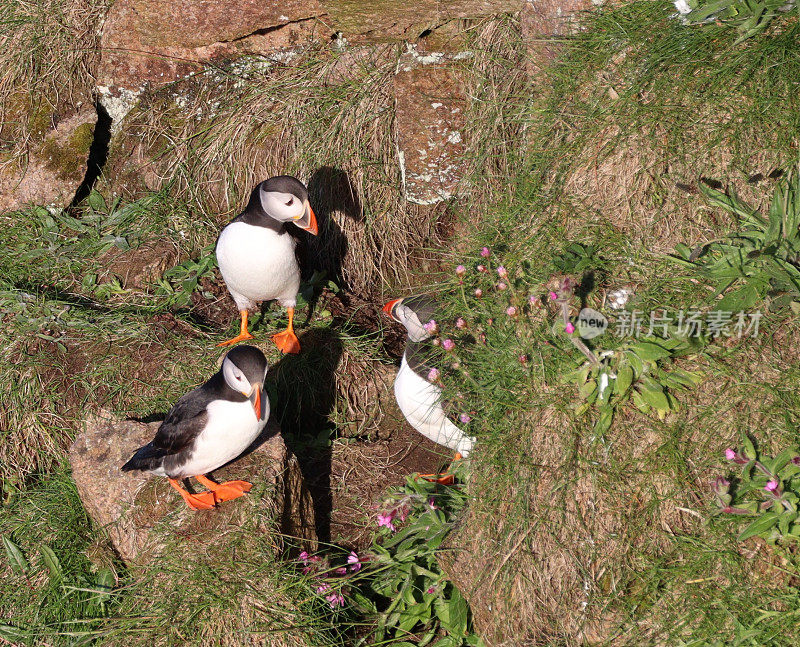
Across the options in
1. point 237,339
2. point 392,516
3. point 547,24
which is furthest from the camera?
point 237,339

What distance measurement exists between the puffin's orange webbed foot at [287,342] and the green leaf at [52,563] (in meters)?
1.52

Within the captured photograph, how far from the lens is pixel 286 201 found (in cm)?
411

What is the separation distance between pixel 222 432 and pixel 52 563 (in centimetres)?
119

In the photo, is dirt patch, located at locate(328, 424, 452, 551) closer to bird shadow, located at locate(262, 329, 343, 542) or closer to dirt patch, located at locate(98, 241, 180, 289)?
bird shadow, located at locate(262, 329, 343, 542)

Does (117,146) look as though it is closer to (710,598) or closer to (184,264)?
(184,264)

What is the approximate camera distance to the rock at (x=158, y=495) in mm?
3406

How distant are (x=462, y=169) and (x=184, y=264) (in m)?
1.83

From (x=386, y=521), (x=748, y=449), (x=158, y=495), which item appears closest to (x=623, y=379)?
(x=748, y=449)

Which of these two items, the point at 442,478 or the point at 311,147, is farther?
the point at 311,147

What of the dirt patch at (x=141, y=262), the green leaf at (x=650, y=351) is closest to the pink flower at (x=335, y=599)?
the green leaf at (x=650, y=351)

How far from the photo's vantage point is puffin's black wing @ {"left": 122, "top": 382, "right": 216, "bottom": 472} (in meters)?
3.31

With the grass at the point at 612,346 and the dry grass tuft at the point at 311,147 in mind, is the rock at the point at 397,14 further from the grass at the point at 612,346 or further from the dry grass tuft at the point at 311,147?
the grass at the point at 612,346

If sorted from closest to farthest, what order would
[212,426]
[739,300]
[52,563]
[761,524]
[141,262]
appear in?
1. [761,524]
2. [739,300]
3. [212,426]
4. [52,563]
5. [141,262]

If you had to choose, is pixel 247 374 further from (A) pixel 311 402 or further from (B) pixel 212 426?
(A) pixel 311 402
